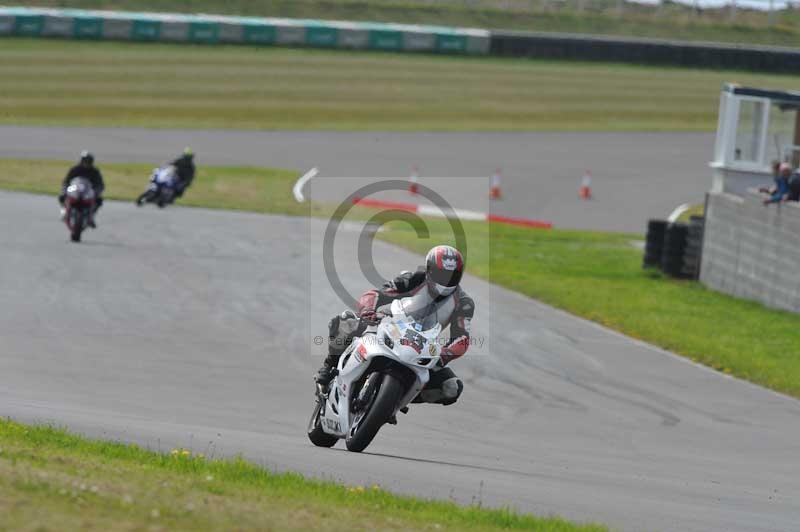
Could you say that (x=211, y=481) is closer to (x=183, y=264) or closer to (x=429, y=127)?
(x=183, y=264)

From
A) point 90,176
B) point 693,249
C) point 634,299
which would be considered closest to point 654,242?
point 693,249

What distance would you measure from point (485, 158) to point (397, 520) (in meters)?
37.6

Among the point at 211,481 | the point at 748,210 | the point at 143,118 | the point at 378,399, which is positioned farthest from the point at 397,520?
the point at 143,118

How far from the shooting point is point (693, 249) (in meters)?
25.4

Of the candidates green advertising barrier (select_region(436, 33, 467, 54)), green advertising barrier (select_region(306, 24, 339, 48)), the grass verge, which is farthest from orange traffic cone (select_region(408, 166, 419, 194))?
green advertising barrier (select_region(436, 33, 467, 54))

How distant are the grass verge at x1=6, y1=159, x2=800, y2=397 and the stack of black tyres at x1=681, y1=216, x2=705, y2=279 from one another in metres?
0.40

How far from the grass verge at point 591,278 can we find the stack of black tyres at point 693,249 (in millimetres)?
405

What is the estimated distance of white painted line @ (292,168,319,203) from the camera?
116 feet

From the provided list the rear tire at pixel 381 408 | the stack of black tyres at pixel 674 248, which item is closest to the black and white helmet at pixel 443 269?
the rear tire at pixel 381 408

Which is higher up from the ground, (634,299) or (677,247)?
(677,247)

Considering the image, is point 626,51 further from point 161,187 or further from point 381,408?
point 381,408

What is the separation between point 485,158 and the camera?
44.4 metres

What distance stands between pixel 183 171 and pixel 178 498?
2488 cm

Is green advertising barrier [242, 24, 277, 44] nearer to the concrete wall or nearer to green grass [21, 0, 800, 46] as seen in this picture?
green grass [21, 0, 800, 46]
